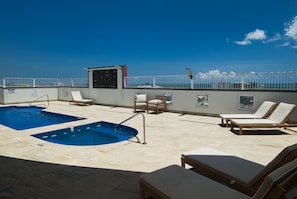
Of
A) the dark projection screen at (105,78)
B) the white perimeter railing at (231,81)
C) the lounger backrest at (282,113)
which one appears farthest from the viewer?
the dark projection screen at (105,78)

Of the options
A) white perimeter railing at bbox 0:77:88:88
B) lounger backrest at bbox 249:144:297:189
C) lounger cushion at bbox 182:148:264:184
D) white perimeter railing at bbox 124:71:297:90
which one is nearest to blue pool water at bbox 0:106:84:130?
white perimeter railing at bbox 0:77:88:88

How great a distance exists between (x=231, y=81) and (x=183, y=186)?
269 inches

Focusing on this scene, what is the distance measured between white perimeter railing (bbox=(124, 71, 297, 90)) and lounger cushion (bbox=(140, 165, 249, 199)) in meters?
6.40

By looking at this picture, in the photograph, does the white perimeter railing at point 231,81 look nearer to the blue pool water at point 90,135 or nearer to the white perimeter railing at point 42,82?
the blue pool water at point 90,135

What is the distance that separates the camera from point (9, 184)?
2.89m

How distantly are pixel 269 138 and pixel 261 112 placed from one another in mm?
1462

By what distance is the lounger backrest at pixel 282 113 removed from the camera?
18.2 ft

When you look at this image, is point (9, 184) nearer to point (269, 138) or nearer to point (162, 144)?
point (162, 144)

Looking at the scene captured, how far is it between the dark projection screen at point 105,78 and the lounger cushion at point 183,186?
10.1 m

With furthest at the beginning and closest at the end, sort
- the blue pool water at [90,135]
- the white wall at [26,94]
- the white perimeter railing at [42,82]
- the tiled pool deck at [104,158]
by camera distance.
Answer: the white perimeter railing at [42,82] → the white wall at [26,94] → the blue pool water at [90,135] → the tiled pool deck at [104,158]

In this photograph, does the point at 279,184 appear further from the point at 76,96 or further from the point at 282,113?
the point at 76,96

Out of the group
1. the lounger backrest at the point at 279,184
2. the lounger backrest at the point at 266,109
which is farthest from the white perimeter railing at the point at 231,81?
the lounger backrest at the point at 279,184

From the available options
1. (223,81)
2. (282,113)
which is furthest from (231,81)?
(282,113)

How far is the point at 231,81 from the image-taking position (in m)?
7.96
